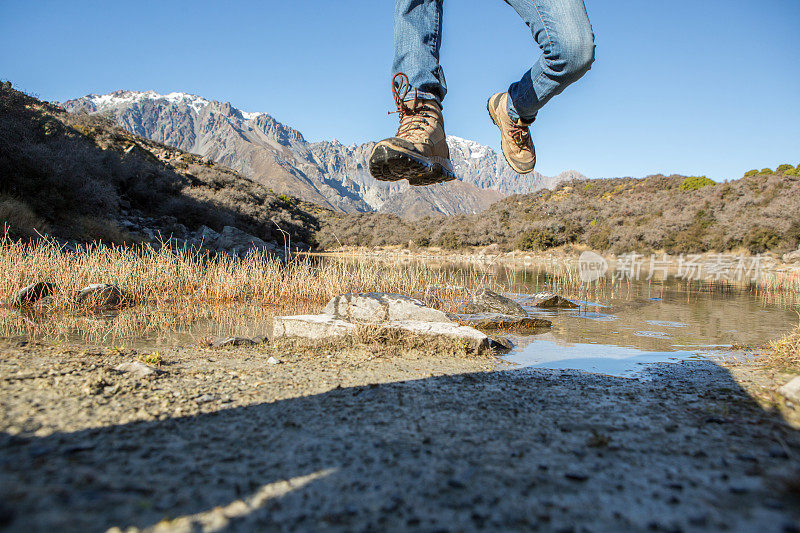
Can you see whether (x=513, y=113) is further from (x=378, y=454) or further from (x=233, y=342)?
(x=233, y=342)

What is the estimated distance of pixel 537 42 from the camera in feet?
7.59

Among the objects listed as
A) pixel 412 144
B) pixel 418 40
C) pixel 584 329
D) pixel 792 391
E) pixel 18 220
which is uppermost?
pixel 418 40

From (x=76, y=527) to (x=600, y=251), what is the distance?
2690 centimetres

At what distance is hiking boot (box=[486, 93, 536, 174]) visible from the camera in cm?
287

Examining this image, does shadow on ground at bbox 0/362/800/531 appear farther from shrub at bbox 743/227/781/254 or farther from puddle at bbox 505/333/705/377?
shrub at bbox 743/227/781/254

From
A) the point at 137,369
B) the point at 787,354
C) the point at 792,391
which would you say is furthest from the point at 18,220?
the point at 787,354

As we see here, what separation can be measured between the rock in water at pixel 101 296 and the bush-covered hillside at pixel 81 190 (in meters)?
2.97

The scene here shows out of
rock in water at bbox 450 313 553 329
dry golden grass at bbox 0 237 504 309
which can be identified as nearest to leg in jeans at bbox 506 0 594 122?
rock in water at bbox 450 313 553 329

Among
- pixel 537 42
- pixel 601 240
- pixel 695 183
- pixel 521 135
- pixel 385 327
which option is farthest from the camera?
pixel 695 183

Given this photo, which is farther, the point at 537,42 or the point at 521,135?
the point at 521,135

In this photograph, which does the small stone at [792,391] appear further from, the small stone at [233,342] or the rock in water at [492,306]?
the rock in water at [492,306]

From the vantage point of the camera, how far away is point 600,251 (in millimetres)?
24578

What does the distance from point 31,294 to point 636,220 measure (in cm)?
2925

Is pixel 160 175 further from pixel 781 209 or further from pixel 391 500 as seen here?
pixel 781 209
